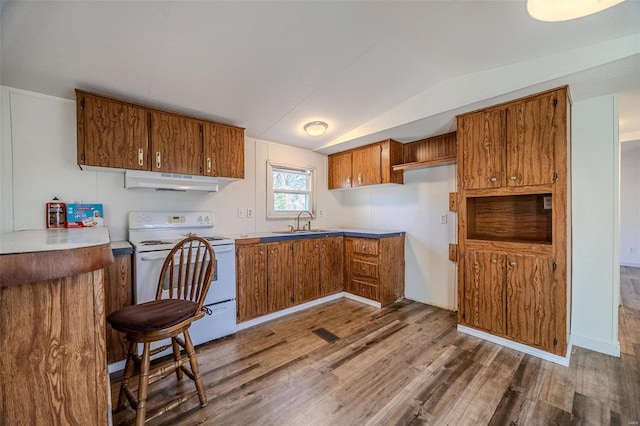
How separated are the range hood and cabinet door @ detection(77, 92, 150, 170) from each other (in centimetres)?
9

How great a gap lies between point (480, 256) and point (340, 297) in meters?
1.91

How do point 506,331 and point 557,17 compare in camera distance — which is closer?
point 557,17

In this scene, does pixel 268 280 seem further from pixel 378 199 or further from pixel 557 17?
pixel 557 17

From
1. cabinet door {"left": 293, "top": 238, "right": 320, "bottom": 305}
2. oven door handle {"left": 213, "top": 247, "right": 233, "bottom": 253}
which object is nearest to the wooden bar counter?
oven door handle {"left": 213, "top": 247, "right": 233, "bottom": 253}

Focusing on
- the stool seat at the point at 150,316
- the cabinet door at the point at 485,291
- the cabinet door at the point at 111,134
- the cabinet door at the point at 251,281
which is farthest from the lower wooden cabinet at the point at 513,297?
the cabinet door at the point at 111,134

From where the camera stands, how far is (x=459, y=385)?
1.79m

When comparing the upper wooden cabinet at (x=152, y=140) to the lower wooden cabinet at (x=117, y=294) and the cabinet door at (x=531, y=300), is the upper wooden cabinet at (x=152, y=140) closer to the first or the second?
the lower wooden cabinet at (x=117, y=294)

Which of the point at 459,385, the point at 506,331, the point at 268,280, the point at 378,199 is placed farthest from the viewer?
the point at 378,199

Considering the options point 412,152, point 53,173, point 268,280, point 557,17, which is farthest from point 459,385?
point 53,173

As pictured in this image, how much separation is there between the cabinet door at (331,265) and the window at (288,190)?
77cm

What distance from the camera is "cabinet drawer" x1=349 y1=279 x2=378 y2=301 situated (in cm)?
330

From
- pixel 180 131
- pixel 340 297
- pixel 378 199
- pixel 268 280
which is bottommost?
pixel 340 297

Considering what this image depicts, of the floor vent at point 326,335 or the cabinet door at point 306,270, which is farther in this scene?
the cabinet door at point 306,270

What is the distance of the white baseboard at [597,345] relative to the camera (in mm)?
2160
